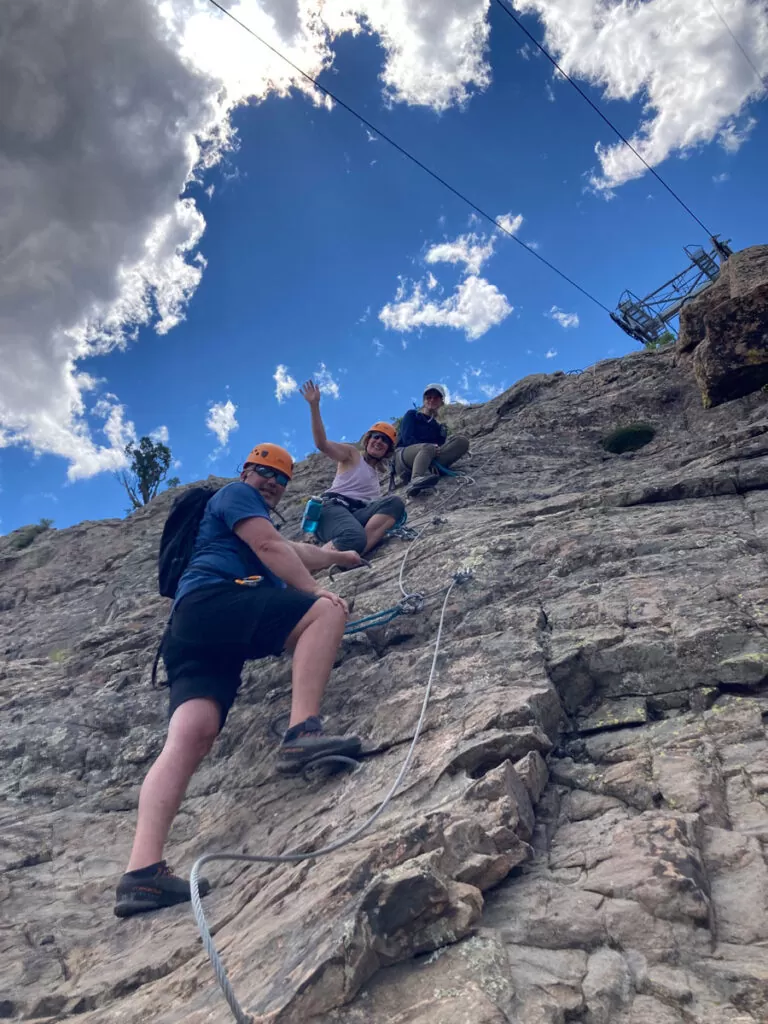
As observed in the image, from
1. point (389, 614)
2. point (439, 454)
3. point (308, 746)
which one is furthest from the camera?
point (439, 454)

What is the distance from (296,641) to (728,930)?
139 inches

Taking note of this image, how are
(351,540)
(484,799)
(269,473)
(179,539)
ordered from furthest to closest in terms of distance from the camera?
(351,540) < (269,473) < (179,539) < (484,799)

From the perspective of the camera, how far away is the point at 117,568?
1288 centimetres

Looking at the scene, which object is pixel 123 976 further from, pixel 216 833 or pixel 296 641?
pixel 296 641

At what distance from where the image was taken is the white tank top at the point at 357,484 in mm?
10281

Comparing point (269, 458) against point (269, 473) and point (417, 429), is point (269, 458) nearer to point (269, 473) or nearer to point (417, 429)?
point (269, 473)

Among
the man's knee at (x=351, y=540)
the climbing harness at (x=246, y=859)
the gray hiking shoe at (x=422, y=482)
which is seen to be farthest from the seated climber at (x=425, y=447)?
the climbing harness at (x=246, y=859)

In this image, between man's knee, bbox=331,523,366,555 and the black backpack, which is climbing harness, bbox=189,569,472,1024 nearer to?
the black backpack

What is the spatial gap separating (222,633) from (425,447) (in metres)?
7.22

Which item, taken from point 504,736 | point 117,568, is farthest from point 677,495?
point 117,568

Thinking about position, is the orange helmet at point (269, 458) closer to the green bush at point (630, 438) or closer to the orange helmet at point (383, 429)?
the orange helmet at point (383, 429)

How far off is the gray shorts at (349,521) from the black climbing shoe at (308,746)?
4525 millimetres

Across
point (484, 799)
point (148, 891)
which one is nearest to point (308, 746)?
point (148, 891)

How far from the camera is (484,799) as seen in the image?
3.46 meters
